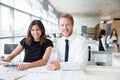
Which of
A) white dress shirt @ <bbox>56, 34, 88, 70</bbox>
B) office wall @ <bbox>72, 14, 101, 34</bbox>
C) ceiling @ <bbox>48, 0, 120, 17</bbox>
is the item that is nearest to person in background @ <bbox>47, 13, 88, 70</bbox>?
white dress shirt @ <bbox>56, 34, 88, 70</bbox>

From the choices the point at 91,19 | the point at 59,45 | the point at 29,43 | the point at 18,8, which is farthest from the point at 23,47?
the point at 91,19

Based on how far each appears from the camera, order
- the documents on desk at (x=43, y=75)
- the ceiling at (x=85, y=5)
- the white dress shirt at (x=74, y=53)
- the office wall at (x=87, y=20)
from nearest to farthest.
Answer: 1. the documents on desk at (x=43, y=75)
2. the white dress shirt at (x=74, y=53)
3. the ceiling at (x=85, y=5)
4. the office wall at (x=87, y=20)

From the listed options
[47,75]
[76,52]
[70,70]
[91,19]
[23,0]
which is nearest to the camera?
[47,75]

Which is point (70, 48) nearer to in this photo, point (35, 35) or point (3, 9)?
point (35, 35)

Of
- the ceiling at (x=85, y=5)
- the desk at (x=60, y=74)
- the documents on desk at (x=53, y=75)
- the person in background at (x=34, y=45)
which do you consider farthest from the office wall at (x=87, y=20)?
the documents on desk at (x=53, y=75)

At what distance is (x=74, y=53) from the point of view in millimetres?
1615

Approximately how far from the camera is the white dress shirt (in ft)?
4.98

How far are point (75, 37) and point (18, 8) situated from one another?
3.66 metres

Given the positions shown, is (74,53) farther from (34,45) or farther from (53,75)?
(34,45)

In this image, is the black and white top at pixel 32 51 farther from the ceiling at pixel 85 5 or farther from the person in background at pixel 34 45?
the ceiling at pixel 85 5

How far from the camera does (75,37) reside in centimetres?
167

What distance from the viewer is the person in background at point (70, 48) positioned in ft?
5.03

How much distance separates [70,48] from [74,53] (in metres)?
0.06

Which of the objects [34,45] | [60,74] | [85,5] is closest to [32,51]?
[34,45]
